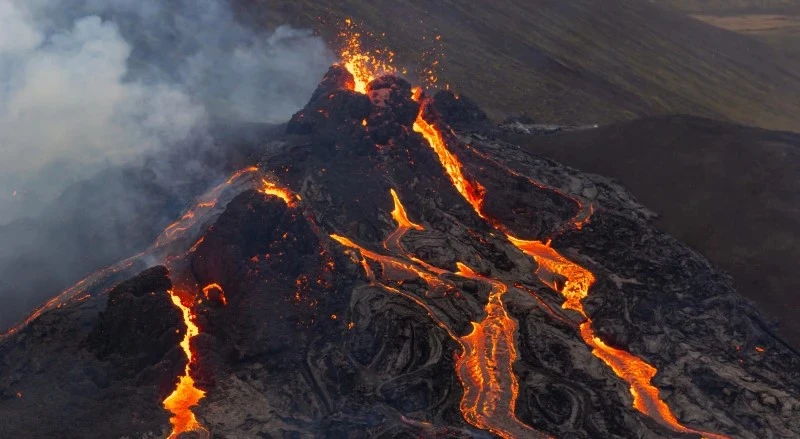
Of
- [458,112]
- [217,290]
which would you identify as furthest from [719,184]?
[217,290]

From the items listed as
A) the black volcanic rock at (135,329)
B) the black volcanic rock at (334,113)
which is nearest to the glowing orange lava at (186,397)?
the black volcanic rock at (135,329)

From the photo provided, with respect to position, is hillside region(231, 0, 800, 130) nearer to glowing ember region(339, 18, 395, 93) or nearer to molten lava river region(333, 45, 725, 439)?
glowing ember region(339, 18, 395, 93)

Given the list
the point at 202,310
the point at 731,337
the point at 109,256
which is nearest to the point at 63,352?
the point at 202,310

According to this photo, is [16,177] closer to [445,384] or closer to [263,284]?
[263,284]

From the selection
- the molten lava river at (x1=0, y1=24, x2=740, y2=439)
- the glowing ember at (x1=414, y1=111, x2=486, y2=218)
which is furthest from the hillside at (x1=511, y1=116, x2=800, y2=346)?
the glowing ember at (x1=414, y1=111, x2=486, y2=218)

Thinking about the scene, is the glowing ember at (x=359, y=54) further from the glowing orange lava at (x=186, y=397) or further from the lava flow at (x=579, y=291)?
the glowing orange lava at (x=186, y=397)
